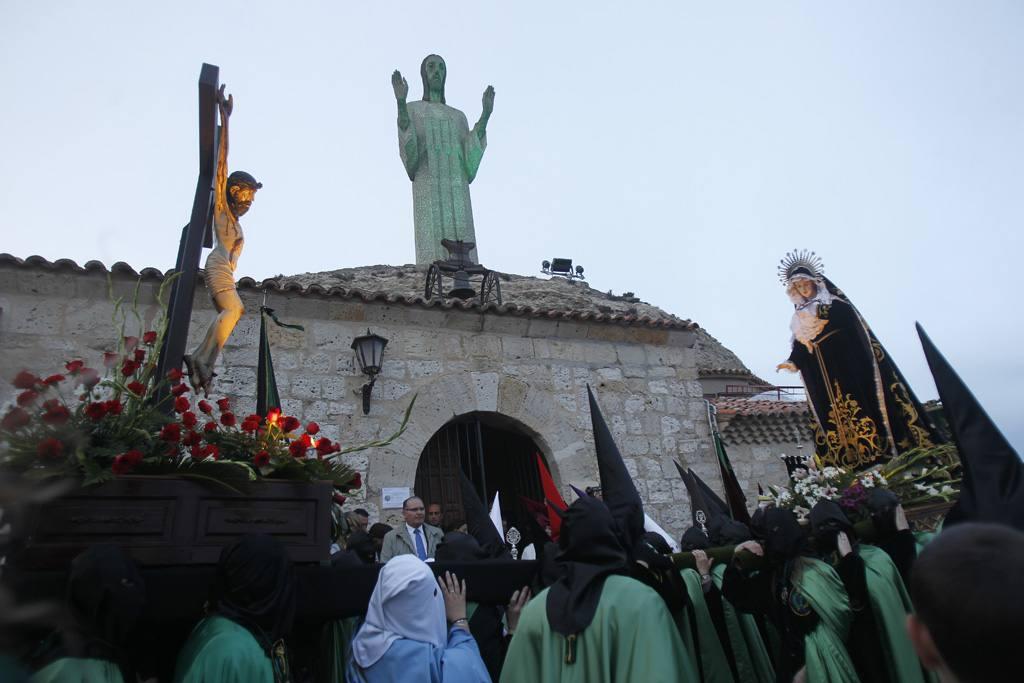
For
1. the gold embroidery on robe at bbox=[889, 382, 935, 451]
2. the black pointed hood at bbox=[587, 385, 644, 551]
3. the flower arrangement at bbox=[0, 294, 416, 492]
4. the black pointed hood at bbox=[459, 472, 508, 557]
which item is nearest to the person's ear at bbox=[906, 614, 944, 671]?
the black pointed hood at bbox=[587, 385, 644, 551]

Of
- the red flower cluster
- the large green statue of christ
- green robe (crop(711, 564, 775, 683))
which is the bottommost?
green robe (crop(711, 564, 775, 683))

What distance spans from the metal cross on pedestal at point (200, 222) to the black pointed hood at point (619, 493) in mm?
1988

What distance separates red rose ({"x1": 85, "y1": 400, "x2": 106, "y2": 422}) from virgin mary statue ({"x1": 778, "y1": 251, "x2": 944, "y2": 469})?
4.66 meters

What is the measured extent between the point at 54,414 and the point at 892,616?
3.42 m

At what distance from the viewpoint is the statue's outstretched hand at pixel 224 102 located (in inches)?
A: 135

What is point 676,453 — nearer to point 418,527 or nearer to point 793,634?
point 418,527

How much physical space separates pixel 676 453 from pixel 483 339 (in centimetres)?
290

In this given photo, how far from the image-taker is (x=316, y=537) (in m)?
2.46

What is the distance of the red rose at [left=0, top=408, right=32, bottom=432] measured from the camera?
1.97 meters

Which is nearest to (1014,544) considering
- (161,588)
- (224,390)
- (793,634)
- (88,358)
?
(793,634)

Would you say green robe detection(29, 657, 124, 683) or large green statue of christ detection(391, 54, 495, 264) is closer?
green robe detection(29, 657, 124, 683)

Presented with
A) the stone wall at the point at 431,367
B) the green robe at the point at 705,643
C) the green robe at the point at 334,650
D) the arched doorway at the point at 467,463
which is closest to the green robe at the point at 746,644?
the green robe at the point at 705,643

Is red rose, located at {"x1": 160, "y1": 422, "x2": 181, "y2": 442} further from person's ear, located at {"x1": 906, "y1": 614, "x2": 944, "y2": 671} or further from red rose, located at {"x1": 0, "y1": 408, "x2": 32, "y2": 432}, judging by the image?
person's ear, located at {"x1": 906, "y1": 614, "x2": 944, "y2": 671}

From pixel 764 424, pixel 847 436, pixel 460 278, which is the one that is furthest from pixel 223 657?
pixel 764 424
